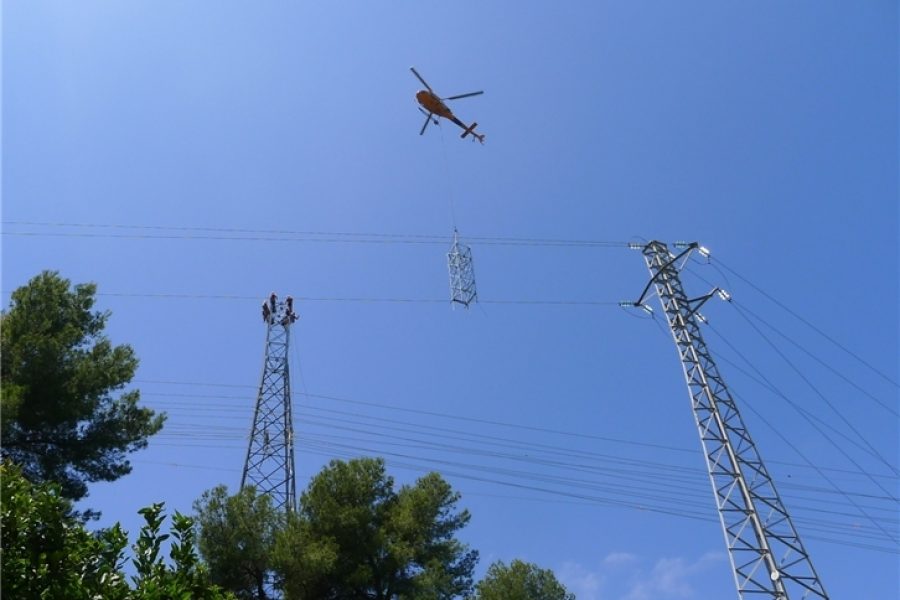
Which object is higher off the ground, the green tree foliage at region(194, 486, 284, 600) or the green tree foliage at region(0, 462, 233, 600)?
the green tree foliage at region(194, 486, 284, 600)

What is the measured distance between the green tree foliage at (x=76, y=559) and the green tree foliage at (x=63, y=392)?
7.68m

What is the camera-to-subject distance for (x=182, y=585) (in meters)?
6.99

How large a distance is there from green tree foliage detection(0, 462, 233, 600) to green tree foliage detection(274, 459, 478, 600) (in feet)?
38.3

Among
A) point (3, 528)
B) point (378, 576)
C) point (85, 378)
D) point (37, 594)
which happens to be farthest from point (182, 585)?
point (378, 576)

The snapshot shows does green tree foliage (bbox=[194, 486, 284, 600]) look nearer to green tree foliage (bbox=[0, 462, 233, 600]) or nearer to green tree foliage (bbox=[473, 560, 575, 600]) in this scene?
green tree foliage (bbox=[473, 560, 575, 600])

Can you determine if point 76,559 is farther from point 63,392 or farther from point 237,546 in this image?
point 237,546

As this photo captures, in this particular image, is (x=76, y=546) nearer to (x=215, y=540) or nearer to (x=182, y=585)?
(x=182, y=585)

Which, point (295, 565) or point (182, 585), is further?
point (295, 565)

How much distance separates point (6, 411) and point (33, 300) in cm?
401

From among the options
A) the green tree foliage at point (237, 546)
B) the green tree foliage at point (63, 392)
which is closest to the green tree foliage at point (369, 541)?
the green tree foliage at point (237, 546)

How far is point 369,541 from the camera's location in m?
20.0

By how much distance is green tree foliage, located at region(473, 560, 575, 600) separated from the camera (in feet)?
70.6

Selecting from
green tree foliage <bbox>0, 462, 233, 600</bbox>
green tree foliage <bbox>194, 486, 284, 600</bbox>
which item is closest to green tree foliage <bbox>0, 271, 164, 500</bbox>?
green tree foliage <bbox>194, 486, 284, 600</bbox>

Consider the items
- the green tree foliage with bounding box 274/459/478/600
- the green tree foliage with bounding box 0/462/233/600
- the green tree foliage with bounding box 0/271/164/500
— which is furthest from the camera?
the green tree foliage with bounding box 274/459/478/600
